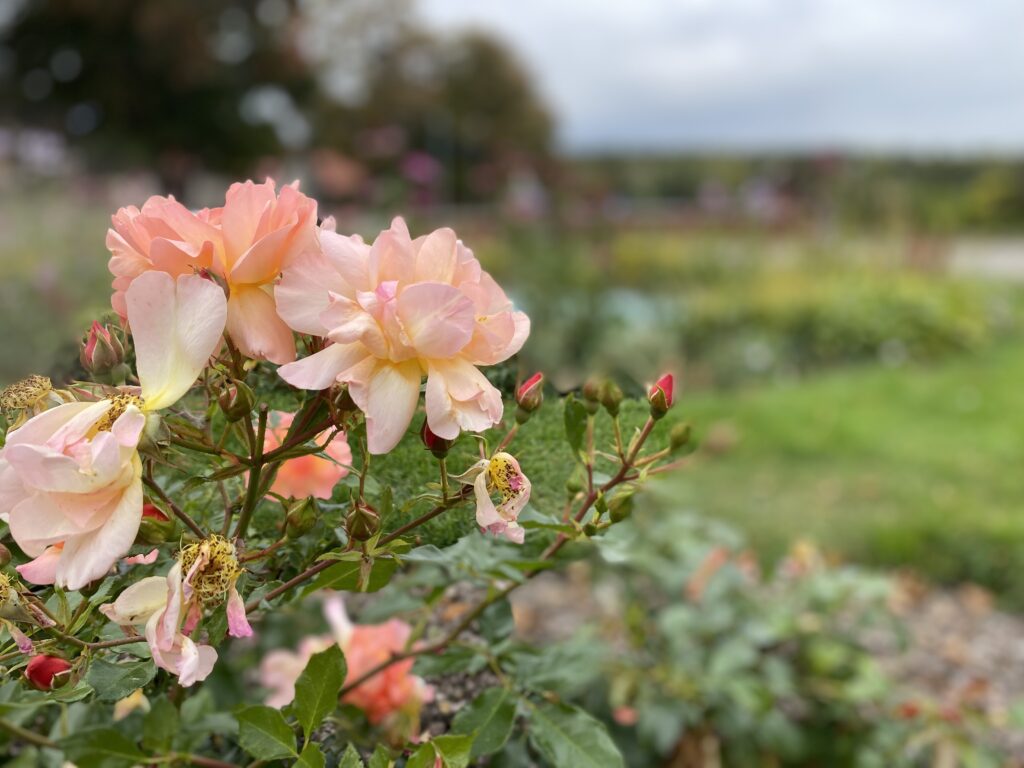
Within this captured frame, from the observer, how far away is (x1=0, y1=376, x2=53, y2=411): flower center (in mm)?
427

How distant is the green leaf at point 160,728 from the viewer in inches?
20.6

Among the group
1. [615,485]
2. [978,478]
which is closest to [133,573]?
[615,485]

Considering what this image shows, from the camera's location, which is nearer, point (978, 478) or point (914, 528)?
point (914, 528)

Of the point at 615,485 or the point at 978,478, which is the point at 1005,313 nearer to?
the point at 978,478

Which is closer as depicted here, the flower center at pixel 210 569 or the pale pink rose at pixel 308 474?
the flower center at pixel 210 569

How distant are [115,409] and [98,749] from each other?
0.20 m

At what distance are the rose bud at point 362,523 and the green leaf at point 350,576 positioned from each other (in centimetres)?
4

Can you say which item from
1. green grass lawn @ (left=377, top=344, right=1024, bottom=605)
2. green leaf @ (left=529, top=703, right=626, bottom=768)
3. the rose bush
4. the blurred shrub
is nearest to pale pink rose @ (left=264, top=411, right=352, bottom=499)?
the rose bush

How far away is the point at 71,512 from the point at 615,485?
0.28 m

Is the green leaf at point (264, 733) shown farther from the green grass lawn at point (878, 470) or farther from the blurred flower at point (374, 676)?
the green grass lawn at point (878, 470)

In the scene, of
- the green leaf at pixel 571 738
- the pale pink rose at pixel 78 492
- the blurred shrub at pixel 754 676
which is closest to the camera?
the pale pink rose at pixel 78 492

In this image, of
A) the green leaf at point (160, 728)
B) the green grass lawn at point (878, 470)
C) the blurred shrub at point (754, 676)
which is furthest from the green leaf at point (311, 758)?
the green grass lawn at point (878, 470)

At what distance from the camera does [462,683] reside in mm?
738

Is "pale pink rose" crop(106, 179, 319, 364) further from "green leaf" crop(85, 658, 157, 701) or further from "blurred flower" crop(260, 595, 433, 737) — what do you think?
"blurred flower" crop(260, 595, 433, 737)
